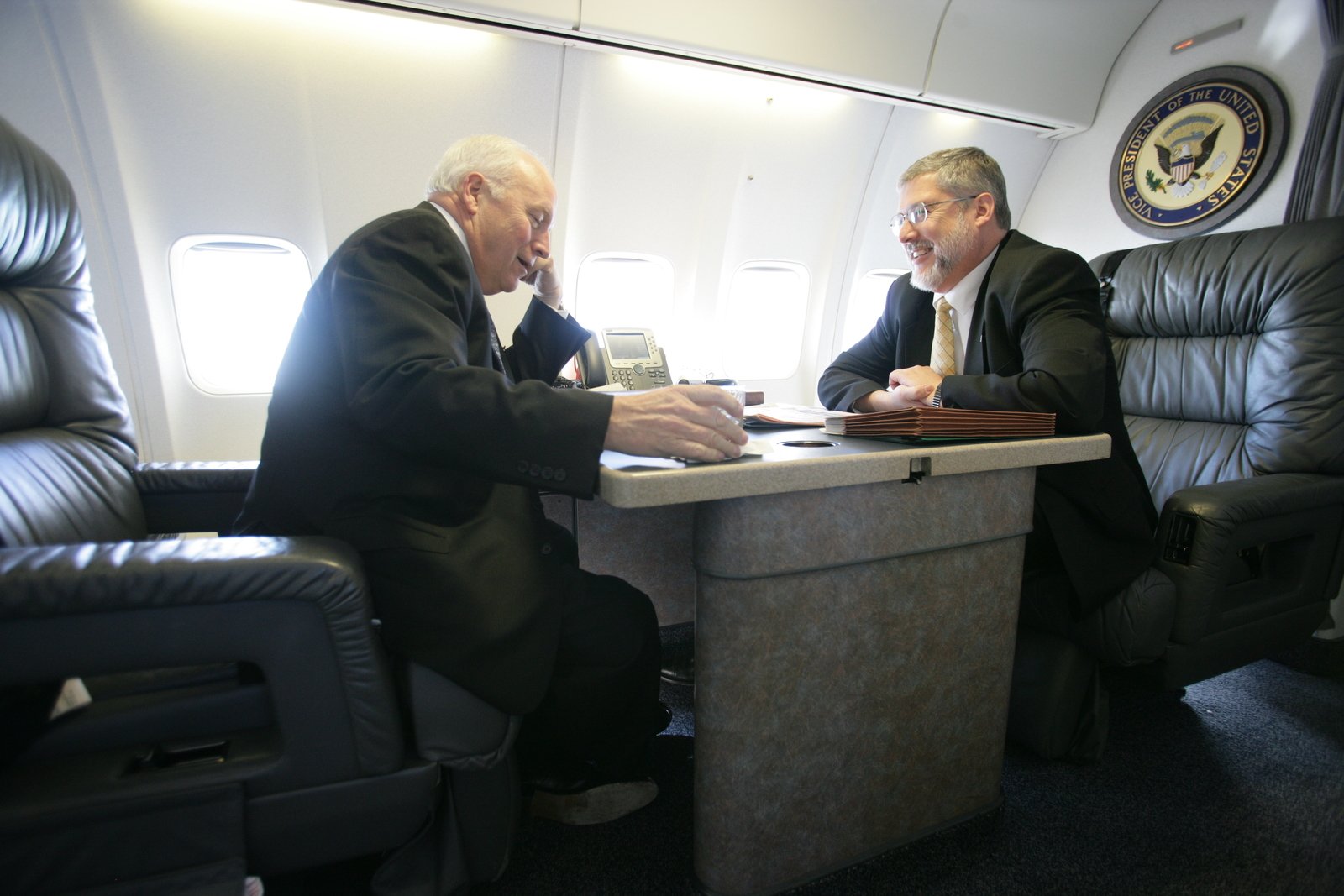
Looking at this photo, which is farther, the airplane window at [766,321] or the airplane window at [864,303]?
the airplane window at [864,303]

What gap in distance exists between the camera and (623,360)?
3.26m

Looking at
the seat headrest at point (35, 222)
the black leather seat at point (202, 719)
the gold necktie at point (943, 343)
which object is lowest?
the black leather seat at point (202, 719)

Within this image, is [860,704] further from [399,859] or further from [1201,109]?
[1201,109]

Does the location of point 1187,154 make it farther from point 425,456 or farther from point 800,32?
point 425,456

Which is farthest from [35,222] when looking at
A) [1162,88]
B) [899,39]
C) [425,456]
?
[1162,88]

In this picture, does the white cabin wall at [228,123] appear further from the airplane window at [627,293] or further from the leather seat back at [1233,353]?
the leather seat back at [1233,353]

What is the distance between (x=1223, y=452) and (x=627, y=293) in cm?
329

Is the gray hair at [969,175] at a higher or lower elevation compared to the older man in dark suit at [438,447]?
higher

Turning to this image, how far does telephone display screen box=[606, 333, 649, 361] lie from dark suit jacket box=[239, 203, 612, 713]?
6.70 ft

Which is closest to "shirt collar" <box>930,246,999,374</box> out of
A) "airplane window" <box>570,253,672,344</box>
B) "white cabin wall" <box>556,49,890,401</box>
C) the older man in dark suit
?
the older man in dark suit

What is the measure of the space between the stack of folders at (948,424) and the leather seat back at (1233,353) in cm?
136

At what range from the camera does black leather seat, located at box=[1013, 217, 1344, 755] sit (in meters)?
1.64

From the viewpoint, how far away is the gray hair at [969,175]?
6.22 feet

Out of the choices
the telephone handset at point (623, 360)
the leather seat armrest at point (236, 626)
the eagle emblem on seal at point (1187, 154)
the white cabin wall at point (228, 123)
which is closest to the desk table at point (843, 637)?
the leather seat armrest at point (236, 626)
